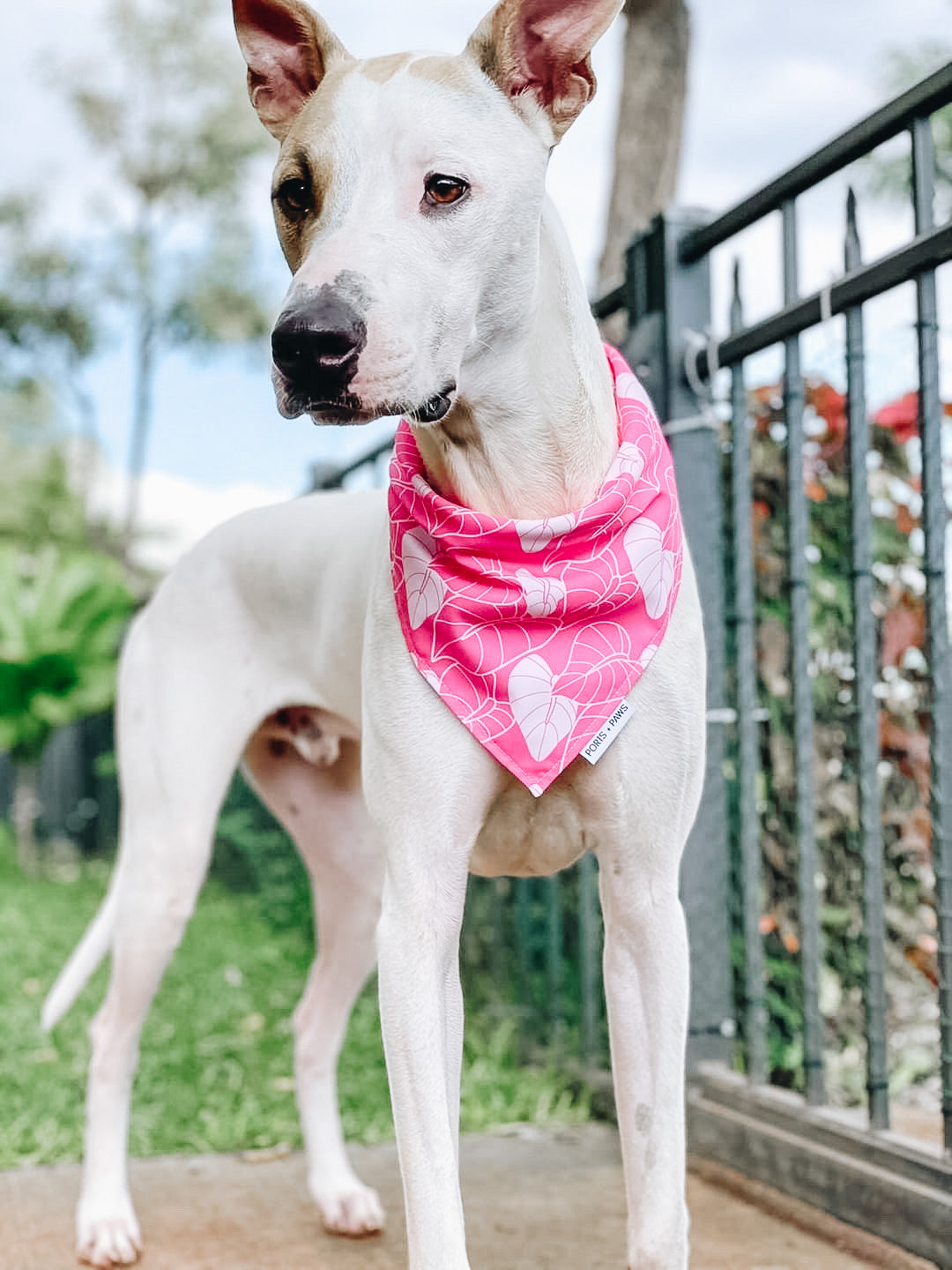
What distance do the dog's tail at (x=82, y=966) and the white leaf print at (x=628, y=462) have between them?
1.64 m

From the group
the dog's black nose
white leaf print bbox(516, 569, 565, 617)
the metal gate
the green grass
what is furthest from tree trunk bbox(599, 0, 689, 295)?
the dog's black nose

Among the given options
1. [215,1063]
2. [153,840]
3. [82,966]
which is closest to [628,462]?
[153,840]

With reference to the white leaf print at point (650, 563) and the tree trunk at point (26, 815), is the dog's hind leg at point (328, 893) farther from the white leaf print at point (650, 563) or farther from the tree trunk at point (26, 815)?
the tree trunk at point (26, 815)

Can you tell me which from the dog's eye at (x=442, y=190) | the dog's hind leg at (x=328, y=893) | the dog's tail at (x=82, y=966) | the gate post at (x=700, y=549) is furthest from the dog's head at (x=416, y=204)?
the dog's tail at (x=82, y=966)

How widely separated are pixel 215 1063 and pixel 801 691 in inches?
98.4

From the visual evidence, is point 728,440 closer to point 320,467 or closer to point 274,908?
point 320,467

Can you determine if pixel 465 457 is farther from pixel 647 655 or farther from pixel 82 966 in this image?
pixel 82 966

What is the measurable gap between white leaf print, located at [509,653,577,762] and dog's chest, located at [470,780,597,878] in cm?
11

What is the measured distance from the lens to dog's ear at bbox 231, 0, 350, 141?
2016mm

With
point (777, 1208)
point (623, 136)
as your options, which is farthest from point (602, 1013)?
point (623, 136)

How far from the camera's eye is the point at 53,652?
9711 millimetres

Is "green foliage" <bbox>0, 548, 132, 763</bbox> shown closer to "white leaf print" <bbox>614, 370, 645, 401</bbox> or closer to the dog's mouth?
"white leaf print" <bbox>614, 370, 645, 401</bbox>

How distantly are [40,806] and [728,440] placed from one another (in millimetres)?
9108

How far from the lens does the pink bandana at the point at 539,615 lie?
74.8 inches
